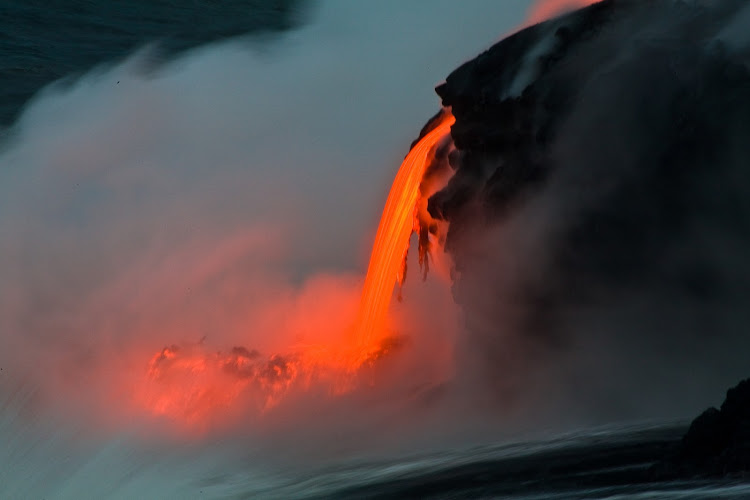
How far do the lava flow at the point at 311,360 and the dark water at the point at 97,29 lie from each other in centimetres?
964

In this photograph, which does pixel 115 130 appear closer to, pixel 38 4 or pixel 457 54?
pixel 38 4

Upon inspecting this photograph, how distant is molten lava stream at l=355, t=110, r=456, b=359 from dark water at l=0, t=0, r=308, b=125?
11.7 metres

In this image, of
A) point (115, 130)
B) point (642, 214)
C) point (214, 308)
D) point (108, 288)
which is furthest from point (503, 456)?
point (115, 130)

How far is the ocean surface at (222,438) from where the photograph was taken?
965 centimetres

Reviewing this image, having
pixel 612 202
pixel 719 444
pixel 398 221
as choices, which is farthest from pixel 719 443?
pixel 398 221

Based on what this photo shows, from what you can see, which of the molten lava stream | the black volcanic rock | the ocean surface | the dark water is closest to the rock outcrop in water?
the black volcanic rock

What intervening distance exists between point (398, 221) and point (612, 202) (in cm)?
252

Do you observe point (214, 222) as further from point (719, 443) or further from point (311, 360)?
point (719, 443)

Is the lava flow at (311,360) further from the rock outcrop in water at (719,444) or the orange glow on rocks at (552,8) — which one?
the rock outcrop in water at (719,444)

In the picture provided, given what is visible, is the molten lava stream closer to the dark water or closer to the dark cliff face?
the dark cliff face

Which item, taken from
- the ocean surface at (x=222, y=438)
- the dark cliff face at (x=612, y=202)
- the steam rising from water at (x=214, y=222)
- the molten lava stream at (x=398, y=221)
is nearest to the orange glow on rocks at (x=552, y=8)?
the dark cliff face at (x=612, y=202)

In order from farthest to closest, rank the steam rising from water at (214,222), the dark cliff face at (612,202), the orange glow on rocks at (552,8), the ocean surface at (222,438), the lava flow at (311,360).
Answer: the steam rising from water at (214,222) → the lava flow at (311,360) → the orange glow on rocks at (552,8) → the dark cliff face at (612,202) → the ocean surface at (222,438)

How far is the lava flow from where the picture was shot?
43.9 ft

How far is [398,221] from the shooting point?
44.0 feet
